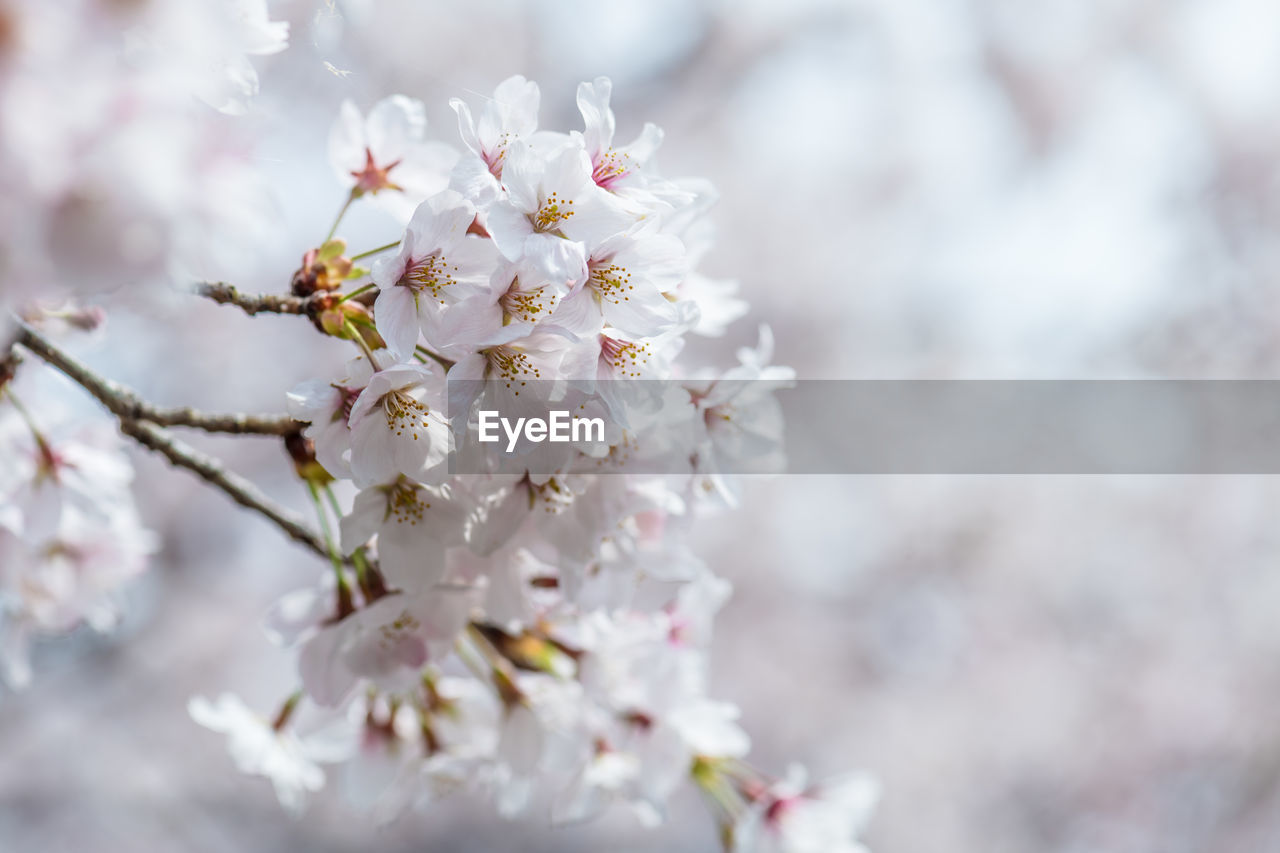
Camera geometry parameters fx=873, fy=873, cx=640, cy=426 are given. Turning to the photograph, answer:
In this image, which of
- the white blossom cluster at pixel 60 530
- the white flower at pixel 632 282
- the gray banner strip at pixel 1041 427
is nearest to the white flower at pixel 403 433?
the white flower at pixel 632 282

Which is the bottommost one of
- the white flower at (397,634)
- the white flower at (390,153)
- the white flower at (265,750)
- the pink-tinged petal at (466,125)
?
the white flower at (265,750)

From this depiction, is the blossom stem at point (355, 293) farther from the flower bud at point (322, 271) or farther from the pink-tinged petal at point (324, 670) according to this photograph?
the pink-tinged petal at point (324, 670)

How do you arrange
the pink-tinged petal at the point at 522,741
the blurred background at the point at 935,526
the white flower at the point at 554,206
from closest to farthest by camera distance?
the white flower at the point at 554,206
the pink-tinged petal at the point at 522,741
the blurred background at the point at 935,526

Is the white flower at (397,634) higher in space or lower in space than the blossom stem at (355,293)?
lower

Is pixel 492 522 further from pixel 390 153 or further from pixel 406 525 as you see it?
pixel 390 153

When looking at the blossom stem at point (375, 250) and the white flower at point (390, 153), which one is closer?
the blossom stem at point (375, 250)

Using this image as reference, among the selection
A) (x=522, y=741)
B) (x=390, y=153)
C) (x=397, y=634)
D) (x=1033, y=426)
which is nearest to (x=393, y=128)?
(x=390, y=153)

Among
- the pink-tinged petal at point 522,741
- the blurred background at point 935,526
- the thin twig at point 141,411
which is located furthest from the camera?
the blurred background at point 935,526

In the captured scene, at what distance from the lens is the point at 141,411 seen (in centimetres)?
60

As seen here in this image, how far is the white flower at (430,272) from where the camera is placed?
1.52ft

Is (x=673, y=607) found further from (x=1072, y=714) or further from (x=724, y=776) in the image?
(x=1072, y=714)

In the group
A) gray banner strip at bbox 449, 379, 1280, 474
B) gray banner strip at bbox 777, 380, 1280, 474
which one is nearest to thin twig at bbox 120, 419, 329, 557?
gray banner strip at bbox 449, 379, 1280, 474

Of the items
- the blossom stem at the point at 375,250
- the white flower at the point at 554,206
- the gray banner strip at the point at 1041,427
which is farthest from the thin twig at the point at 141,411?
the gray banner strip at the point at 1041,427

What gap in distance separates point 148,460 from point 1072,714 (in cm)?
365
